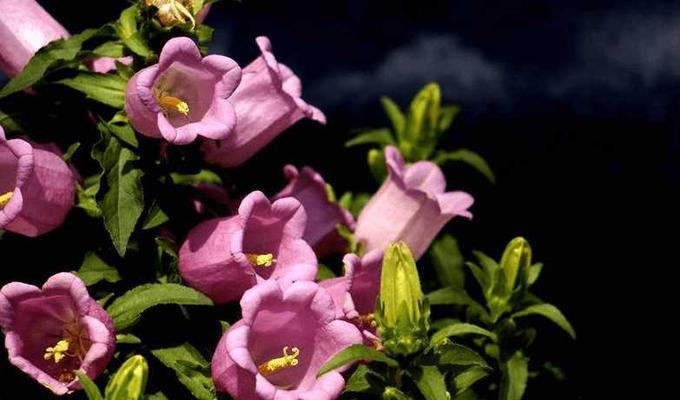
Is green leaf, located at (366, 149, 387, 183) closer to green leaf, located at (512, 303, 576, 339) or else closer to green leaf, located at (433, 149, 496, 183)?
green leaf, located at (433, 149, 496, 183)

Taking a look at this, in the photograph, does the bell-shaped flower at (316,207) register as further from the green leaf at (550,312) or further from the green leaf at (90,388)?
the green leaf at (90,388)

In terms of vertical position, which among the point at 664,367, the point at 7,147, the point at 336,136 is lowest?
the point at 664,367

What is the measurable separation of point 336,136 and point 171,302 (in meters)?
2.00

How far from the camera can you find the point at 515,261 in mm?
3256

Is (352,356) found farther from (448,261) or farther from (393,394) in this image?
(448,261)

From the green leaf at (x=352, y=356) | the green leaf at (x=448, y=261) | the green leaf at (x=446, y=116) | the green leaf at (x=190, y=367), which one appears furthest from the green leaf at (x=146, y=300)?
the green leaf at (x=446, y=116)

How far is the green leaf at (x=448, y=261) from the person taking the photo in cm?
378

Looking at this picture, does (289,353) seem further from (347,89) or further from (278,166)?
(347,89)

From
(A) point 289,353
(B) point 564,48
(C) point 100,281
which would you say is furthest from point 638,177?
(C) point 100,281

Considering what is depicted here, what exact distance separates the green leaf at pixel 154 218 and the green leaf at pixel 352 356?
621 millimetres

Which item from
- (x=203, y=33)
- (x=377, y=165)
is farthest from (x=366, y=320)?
(x=377, y=165)

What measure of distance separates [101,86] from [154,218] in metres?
0.37

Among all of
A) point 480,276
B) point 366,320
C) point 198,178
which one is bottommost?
point 480,276

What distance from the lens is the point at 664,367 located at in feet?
13.4
